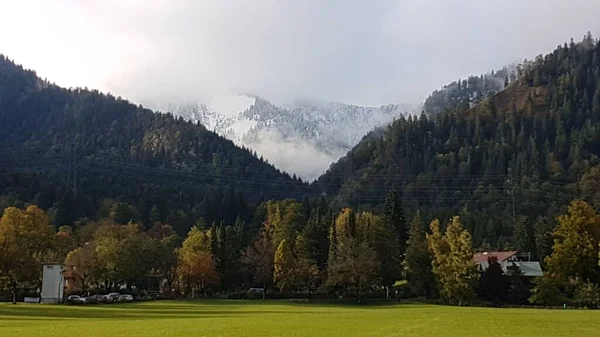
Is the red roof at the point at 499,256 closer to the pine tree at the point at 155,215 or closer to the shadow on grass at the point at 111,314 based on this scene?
the shadow on grass at the point at 111,314

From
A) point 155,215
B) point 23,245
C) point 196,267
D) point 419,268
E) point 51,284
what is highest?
point 155,215

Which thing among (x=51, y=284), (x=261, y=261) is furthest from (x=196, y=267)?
(x=51, y=284)

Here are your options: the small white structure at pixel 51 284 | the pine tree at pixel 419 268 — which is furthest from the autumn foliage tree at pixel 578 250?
the small white structure at pixel 51 284

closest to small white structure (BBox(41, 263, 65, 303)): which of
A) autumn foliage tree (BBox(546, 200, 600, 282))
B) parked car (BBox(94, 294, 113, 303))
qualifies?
parked car (BBox(94, 294, 113, 303))

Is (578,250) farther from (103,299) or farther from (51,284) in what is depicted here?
(51,284)

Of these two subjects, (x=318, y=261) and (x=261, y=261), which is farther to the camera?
(x=318, y=261)

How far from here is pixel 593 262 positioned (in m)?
85.4

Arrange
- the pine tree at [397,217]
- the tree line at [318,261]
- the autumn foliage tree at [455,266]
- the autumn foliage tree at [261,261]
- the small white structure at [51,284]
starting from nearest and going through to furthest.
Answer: the tree line at [318,261], the small white structure at [51,284], the autumn foliage tree at [455,266], the autumn foliage tree at [261,261], the pine tree at [397,217]

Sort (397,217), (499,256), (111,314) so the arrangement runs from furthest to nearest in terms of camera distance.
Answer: (397,217) → (499,256) → (111,314)

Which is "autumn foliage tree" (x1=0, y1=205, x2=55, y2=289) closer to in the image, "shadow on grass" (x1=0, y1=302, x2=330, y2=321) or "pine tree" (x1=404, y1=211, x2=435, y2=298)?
"shadow on grass" (x1=0, y1=302, x2=330, y2=321)

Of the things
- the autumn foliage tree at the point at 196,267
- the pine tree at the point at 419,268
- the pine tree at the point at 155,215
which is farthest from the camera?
the pine tree at the point at 155,215

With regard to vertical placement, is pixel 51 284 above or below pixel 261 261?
below

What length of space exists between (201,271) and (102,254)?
659 inches

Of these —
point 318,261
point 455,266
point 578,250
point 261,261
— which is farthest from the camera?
point 318,261
